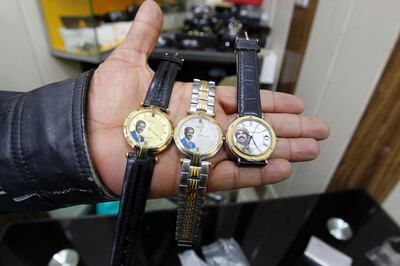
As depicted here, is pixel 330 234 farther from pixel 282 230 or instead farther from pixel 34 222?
pixel 34 222

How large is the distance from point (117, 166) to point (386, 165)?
615mm

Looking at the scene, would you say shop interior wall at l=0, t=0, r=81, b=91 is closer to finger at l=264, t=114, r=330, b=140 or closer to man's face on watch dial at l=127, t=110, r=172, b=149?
man's face on watch dial at l=127, t=110, r=172, b=149

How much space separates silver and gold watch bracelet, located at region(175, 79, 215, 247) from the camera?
40 cm

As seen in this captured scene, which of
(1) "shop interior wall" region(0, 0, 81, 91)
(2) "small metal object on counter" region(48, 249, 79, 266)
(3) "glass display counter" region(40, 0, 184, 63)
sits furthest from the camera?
(3) "glass display counter" region(40, 0, 184, 63)

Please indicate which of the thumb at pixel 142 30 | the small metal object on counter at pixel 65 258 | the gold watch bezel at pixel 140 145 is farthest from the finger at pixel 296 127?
the small metal object on counter at pixel 65 258

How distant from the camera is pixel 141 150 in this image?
399 millimetres

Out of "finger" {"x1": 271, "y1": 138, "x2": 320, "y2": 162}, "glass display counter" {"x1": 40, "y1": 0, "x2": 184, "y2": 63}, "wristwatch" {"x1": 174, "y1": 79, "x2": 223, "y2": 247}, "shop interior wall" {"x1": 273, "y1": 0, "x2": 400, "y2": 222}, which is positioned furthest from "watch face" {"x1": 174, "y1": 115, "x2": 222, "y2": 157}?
"glass display counter" {"x1": 40, "y1": 0, "x2": 184, "y2": 63}

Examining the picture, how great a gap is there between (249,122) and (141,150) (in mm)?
181

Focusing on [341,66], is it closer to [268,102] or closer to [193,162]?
[268,102]

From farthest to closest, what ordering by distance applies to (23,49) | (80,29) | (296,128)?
(80,29) < (23,49) < (296,128)

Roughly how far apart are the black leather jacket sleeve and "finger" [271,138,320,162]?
297mm

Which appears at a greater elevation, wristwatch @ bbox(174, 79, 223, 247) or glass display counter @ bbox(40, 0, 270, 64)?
glass display counter @ bbox(40, 0, 270, 64)

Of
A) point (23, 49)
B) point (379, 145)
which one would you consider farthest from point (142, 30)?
point (379, 145)

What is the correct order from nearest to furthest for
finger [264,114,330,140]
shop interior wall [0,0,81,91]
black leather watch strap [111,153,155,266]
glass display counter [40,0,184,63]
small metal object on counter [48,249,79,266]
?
black leather watch strap [111,153,155,266] → finger [264,114,330,140] → small metal object on counter [48,249,79,266] → shop interior wall [0,0,81,91] → glass display counter [40,0,184,63]
